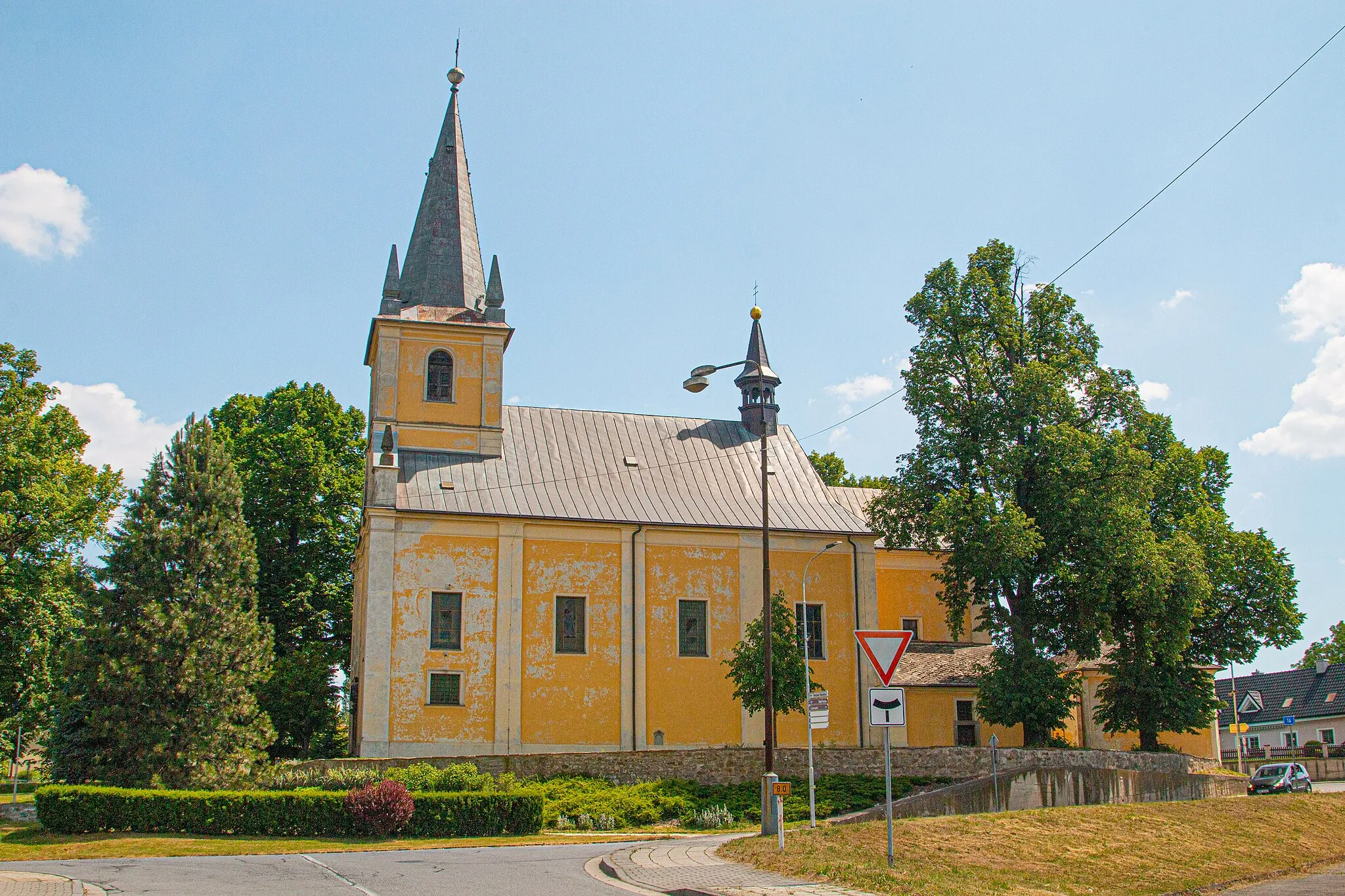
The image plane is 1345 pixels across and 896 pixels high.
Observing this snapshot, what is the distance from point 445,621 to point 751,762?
1033 cm

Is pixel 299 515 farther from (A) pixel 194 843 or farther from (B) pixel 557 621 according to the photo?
(A) pixel 194 843

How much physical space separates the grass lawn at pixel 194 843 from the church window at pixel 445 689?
10.5 m

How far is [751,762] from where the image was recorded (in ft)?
94.6

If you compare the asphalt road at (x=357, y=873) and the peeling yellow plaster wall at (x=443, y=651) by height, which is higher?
the peeling yellow plaster wall at (x=443, y=651)

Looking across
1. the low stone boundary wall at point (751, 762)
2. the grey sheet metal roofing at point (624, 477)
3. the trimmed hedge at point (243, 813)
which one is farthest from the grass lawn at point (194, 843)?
the grey sheet metal roofing at point (624, 477)

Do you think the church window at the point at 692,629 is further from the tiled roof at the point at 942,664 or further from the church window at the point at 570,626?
the tiled roof at the point at 942,664

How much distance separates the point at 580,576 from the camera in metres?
35.2

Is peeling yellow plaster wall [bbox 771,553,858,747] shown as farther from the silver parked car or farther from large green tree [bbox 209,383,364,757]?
large green tree [bbox 209,383,364,757]

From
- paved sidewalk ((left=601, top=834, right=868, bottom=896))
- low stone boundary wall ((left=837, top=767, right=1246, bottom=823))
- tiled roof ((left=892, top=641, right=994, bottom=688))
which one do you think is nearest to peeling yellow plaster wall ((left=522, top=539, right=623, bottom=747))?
tiled roof ((left=892, top=641, right=994, bottom=688))

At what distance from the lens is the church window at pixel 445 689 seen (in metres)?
32.7

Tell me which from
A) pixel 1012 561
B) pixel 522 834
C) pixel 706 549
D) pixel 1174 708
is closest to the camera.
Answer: pixel 522 834

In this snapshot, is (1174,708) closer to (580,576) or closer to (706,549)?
(706,549)

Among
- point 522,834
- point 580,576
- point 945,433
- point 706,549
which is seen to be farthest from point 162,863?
point 945,433

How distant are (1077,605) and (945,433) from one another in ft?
20.3
